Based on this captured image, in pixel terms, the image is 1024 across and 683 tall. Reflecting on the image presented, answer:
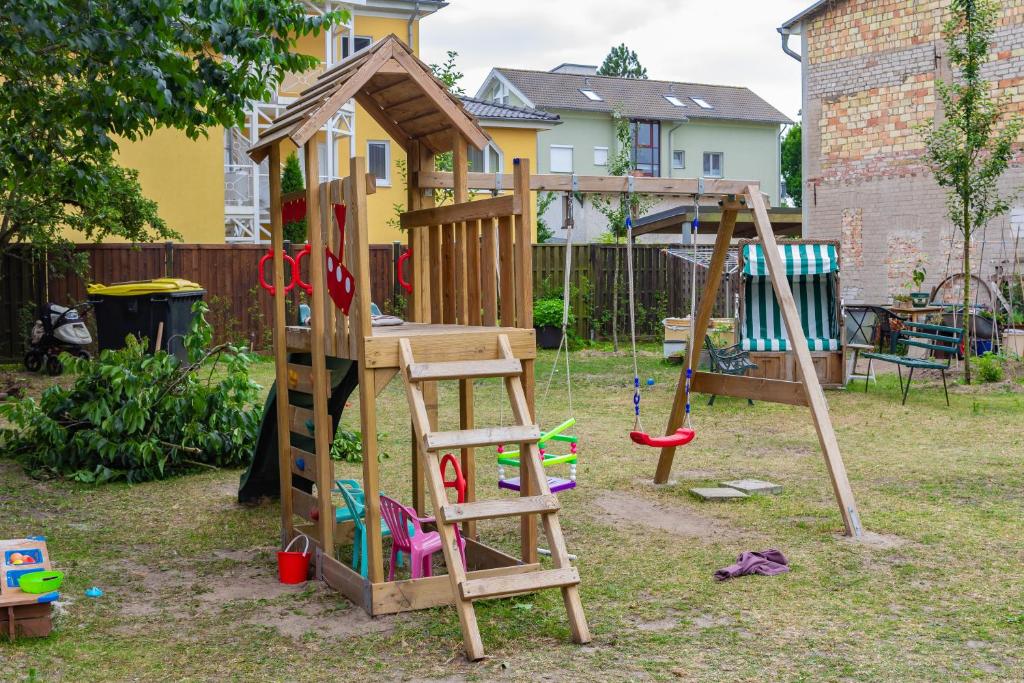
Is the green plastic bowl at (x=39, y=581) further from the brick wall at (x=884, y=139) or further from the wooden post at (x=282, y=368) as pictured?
the brick wall at (x=884, y=139)

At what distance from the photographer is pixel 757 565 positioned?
5359mm

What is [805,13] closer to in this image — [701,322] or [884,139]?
[884,139]

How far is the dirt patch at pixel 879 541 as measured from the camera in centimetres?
581

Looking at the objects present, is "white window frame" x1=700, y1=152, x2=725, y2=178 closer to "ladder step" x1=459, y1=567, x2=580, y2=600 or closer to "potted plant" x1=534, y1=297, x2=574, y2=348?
"potted plant" x1=534, y1=297, x2=574, y2=348

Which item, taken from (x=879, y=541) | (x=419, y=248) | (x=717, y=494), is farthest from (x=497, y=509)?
(x=717, y=494)

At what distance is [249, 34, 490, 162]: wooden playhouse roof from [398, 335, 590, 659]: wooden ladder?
1.27 m

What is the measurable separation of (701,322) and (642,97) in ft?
122

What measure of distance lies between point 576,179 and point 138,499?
12.6 feet

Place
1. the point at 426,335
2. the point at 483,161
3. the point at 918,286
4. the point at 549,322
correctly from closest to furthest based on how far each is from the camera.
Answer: the point at 426,335, the point at 918,286, the point at 549,322, the point at 483,161

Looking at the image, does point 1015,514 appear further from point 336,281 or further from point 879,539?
point 336,281

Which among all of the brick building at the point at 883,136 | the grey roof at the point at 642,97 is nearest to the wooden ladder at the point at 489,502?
the brick building at the point at 883,136

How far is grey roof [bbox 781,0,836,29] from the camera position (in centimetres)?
1936

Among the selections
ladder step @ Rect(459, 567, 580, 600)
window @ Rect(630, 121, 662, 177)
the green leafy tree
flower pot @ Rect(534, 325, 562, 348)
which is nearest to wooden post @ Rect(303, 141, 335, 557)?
ladder step @ Rect(459, 567, 580, 600)

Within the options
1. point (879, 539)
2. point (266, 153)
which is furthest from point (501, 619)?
point (266, 153)
